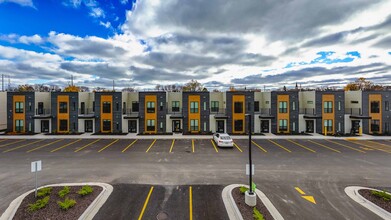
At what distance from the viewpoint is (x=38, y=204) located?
27.8 feet

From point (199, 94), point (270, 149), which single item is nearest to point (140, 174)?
point (270, 149)

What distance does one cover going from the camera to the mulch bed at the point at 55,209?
7898mm

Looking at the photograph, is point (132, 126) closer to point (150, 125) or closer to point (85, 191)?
point (150, 125)

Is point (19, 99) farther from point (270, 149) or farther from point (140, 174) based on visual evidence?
point (270, 149)

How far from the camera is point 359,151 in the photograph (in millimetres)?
19656

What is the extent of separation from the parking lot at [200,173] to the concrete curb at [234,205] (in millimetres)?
301

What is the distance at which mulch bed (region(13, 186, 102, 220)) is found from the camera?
7.90 m

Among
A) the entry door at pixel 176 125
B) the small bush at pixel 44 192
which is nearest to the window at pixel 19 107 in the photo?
the entry door at pixel 176 125

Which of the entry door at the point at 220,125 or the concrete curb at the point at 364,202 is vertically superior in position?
the entry door at the point at 220,125

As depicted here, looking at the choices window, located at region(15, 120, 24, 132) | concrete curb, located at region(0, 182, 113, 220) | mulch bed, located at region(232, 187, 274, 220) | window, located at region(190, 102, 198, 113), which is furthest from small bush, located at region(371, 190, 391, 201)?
window, located at region(15, 120, 24, 132)

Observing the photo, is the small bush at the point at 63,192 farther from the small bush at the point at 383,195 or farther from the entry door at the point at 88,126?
the entry door at the point at 88,126

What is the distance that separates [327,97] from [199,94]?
2118cm

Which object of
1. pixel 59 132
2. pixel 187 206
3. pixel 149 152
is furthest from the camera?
pixel 59 132

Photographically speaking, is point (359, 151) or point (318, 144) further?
point (318, 144)
